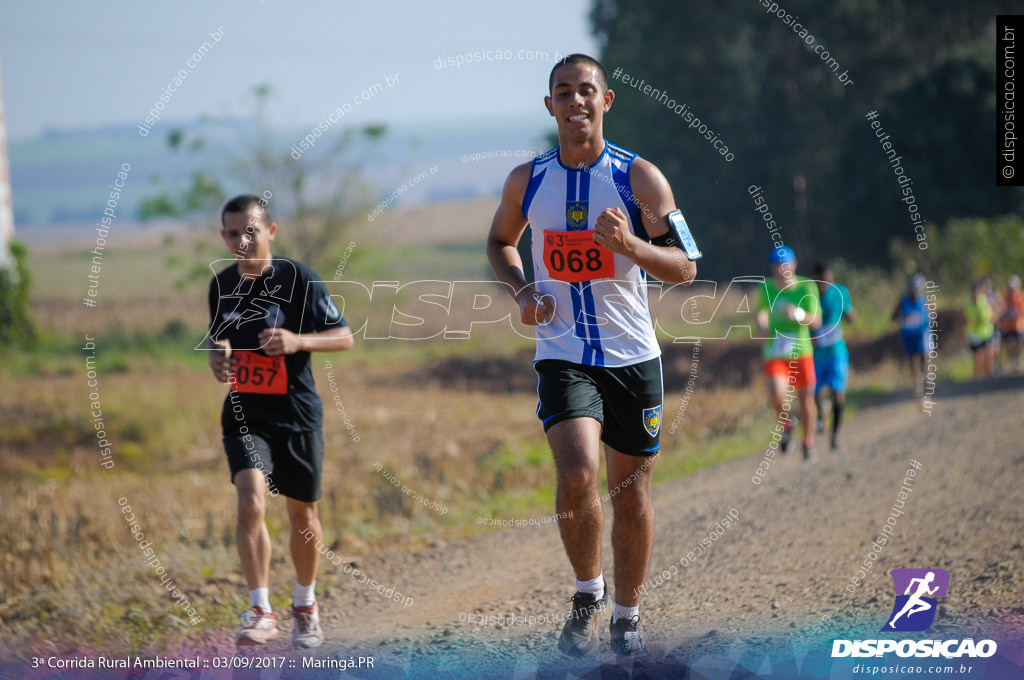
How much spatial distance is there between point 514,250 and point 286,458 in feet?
4.79

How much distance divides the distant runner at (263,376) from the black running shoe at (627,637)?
155 cm

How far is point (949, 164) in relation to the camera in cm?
2605

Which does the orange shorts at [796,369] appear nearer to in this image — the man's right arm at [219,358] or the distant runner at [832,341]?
the distant runner at [832,341]

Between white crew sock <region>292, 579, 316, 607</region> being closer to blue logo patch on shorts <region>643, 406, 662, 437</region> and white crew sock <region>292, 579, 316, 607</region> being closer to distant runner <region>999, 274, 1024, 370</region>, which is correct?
blue logo patch on shorts <region>643, 406, 662, 437</region>

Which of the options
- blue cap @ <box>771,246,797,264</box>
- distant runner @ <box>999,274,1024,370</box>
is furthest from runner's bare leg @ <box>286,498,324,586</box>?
distant runner @ <box>999,274,1024,370</box>

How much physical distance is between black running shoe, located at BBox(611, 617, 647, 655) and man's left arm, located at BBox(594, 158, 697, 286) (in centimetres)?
147

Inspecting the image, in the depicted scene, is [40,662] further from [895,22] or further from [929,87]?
[895,22]

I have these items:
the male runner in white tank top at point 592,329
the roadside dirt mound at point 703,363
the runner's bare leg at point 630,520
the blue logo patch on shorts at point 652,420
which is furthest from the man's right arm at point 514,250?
the roadside dirt mound at point 703,363

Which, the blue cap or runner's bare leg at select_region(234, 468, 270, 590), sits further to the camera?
the blue cap

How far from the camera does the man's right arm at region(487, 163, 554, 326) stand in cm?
396

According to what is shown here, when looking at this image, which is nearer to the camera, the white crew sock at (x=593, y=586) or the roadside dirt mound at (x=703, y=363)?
the white crew sock at (x=593, y=586)

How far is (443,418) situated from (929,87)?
1793cm

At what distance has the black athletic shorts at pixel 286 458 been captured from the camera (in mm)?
4480

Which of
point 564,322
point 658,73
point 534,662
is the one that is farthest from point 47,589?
point 658,73
